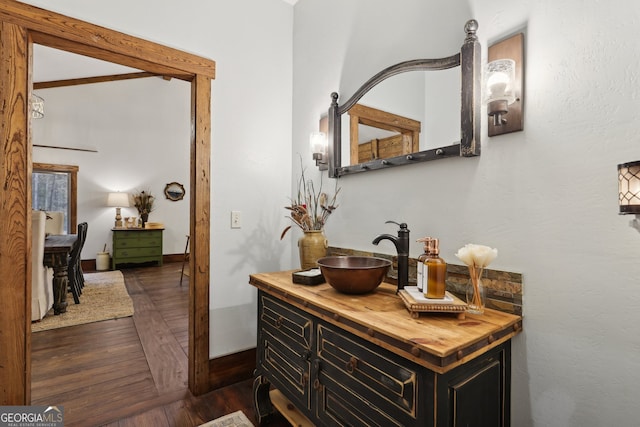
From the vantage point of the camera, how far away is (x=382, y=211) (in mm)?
1712

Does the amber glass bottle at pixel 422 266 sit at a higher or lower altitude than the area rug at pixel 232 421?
higher

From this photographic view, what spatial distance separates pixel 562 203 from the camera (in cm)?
104

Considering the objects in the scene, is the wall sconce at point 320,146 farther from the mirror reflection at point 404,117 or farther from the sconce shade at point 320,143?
the mirror reflection at point 404,117

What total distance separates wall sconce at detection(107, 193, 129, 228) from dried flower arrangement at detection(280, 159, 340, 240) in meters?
5.46

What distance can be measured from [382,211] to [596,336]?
39.2 inches

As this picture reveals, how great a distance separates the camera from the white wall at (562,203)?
3.05 feet

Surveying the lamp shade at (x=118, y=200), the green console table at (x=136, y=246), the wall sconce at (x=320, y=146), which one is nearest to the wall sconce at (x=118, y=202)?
the lamp shade at (x=118, y=200)

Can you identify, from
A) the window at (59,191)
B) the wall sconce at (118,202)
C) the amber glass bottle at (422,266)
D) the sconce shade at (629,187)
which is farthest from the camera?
the wall sconce at (118,202)

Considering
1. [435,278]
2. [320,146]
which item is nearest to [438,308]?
[435,278]

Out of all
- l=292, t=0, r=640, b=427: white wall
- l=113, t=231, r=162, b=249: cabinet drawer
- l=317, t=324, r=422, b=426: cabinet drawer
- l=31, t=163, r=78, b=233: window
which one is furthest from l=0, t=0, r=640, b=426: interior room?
l=31, t=163, r=78, b=233: window

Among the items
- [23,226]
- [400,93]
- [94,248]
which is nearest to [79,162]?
[94,248]

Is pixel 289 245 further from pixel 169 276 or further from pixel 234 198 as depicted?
pixel 169 276

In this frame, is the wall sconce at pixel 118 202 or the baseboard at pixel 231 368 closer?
the baseboard at pixel 231 368

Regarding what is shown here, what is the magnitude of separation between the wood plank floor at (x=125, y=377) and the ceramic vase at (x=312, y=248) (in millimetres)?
914
